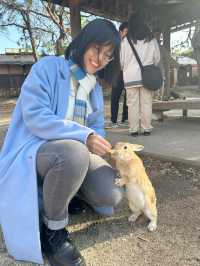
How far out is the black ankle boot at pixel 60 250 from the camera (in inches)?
80.9

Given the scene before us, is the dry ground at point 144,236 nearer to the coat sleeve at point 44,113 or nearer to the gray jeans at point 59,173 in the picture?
the gray jeans at point 59,173

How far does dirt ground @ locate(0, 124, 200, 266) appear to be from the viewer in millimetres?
2158

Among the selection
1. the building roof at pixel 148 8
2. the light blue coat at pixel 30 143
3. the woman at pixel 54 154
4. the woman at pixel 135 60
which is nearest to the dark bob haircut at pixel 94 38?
the woman at pixel 54 154

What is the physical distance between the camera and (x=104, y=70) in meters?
2.46

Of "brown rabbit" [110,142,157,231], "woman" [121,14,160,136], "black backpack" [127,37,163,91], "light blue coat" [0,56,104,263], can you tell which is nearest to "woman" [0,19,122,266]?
"light blue coat" [0,56,104,263]

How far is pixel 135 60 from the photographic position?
494cm

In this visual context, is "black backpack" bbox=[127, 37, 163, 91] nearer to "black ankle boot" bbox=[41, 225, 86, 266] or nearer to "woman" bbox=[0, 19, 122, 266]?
"woman" bbox=[0, 19, 122, 266]

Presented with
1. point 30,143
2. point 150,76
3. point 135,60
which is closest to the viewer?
point 30,143

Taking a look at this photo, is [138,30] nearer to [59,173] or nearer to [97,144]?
[97,144]

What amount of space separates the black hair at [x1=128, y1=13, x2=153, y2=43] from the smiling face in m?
2.77

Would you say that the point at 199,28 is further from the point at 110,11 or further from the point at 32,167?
the point at 32,167

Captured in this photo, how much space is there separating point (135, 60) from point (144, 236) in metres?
2.98

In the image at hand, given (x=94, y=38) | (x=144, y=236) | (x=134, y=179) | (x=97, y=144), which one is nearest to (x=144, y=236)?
(x=144, y=236)

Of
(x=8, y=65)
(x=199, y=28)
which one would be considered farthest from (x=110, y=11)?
(x=8, y=65)
